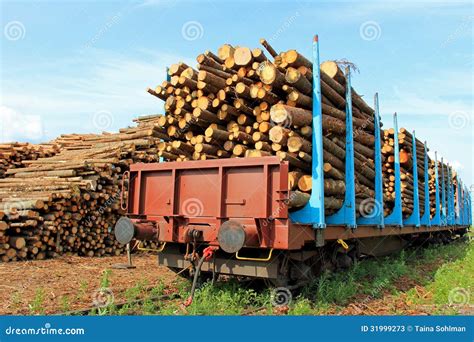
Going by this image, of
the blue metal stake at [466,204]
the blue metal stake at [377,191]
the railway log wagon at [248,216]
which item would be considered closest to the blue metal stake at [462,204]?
the blue metal stake at [466,204]

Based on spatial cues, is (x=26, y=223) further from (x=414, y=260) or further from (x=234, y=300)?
(x=414, y=260)

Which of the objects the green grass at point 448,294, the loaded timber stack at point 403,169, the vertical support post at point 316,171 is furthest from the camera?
the loaded timber stack at point 403,169

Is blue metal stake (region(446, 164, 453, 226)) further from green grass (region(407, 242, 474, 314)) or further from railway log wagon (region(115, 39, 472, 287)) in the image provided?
railway log wagon (region(115, 39, 472, 287))

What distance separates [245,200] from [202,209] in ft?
2.34

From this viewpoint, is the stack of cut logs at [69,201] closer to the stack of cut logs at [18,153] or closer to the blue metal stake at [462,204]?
the stack of cut logs at [18,153]

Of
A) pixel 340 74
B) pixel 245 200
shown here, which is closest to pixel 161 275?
pixel 245 200

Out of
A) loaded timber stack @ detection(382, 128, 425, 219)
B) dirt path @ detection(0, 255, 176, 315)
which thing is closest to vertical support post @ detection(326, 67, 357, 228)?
loaded timber stack @ detection(382, 128, 425, 219)

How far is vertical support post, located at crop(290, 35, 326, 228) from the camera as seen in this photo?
5793 mm

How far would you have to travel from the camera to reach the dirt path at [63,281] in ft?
19.7

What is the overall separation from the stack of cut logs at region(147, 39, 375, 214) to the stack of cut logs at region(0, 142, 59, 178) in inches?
385

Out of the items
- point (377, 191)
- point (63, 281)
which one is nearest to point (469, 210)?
point (377, 191)

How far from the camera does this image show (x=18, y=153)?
15.3 m

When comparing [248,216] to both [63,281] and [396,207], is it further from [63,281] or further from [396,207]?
[396,207]

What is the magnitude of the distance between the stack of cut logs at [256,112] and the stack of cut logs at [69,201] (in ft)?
16.4
